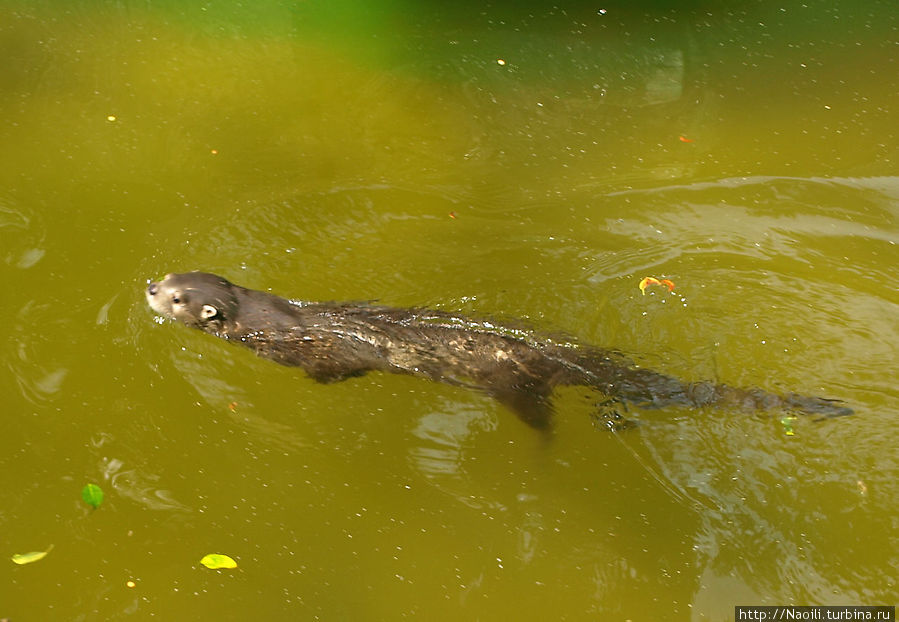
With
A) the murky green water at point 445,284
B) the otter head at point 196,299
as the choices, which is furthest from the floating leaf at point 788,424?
the otter head at point 196,299

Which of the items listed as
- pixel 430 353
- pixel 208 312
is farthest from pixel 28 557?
pixel 430 353

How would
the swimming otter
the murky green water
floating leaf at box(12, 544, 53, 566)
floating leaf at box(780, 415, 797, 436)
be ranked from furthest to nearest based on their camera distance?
the swimming otter
floating leaf at box(780, 415, 797, 436)
the murky green water
floating leaf at box(12, 544, 53, 566)

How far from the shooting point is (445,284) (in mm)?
4422

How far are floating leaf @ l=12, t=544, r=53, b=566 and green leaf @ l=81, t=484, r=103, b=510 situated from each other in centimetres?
25

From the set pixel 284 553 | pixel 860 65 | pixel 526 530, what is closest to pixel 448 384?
pixel 526 530

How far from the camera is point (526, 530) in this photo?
3.54 meters

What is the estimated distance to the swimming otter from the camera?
389 cm

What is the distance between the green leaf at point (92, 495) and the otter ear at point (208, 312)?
0.91m

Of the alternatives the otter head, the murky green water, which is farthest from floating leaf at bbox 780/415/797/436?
the otter head

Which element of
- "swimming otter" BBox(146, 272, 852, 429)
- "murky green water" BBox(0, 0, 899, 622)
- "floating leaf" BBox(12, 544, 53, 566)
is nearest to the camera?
"floating leaf" BBox(12, 544, 53, 566)

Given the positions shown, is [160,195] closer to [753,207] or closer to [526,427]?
[526,427]

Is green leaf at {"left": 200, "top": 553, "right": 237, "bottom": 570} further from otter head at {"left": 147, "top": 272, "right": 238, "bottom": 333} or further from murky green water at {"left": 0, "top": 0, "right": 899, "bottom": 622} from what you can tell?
otter head at {"left": 147, "top": 272, "right": 238, "bottom": 333}

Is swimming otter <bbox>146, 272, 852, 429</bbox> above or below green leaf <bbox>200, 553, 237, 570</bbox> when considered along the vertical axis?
above

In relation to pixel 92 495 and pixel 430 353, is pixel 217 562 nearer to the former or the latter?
pixel 92 495
